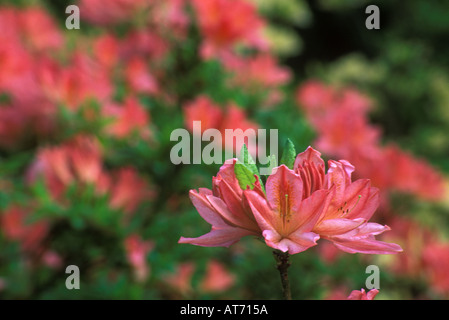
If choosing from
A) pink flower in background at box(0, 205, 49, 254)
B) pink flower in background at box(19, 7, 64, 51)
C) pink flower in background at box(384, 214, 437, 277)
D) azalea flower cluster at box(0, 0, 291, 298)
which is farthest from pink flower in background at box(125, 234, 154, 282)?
pink flower in background at box(19, 7, 64, 51)

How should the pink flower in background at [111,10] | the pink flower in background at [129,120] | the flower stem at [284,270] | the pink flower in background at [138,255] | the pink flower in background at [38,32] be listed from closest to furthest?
the flower stem at [284,270]
the pink flower in background at [138,255]
the pink flower in background at [129,120]
the pink flower in background at [111,10]
the pink flower in background at [38,32]

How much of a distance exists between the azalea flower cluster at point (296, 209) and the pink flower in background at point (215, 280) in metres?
0.55

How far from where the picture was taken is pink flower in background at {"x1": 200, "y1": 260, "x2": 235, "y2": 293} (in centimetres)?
87

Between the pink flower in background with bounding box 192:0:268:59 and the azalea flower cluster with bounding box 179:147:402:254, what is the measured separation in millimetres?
684

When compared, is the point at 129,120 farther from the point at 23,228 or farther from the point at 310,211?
the point at 310,211

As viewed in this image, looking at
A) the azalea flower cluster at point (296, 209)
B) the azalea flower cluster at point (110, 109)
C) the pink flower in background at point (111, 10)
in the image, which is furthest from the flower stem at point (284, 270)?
the pink flower in background at point (111, 10)

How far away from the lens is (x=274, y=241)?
0.32 meters

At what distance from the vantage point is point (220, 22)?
0.99m

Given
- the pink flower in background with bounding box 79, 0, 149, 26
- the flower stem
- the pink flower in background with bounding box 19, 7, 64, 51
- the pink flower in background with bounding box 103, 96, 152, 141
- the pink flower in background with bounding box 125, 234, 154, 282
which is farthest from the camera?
the pink flower in background with bounding box 19, 7, 64, 51

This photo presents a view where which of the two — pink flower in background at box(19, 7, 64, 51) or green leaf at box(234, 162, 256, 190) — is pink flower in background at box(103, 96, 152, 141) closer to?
pink flower in background at box(19, 7, 64, 51)

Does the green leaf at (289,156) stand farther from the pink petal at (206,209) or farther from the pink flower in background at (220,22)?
the pink flower in background at (220,22)

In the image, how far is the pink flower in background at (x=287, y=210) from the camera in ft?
1.05

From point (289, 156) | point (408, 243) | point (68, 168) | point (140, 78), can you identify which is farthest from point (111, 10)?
point (289, 156)

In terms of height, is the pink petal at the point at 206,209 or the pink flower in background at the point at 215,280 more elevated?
the pink petal at the point at 206,209
